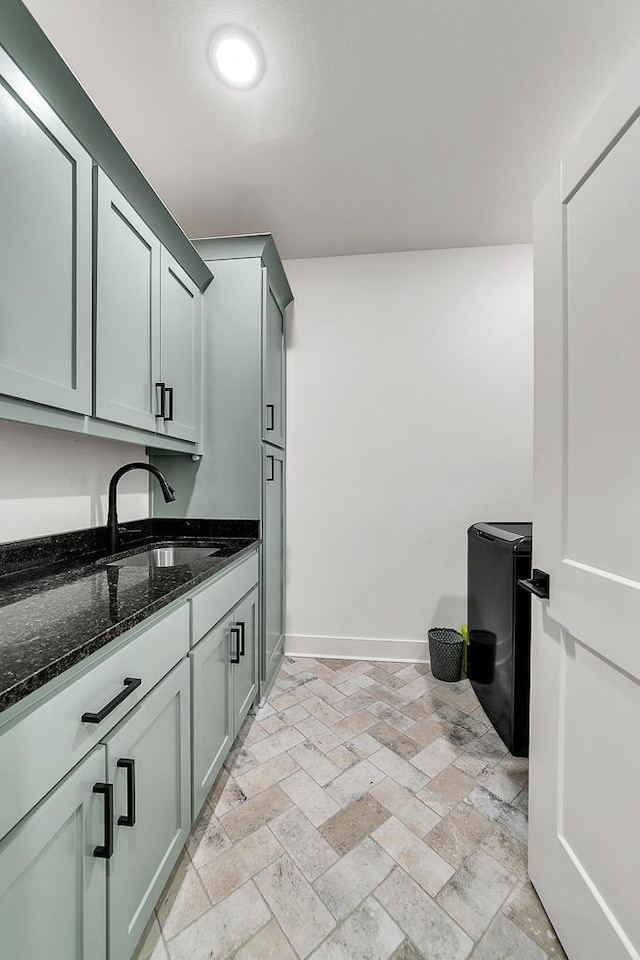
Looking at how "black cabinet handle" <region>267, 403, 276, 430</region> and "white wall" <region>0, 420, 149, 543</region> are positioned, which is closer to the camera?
"white wall" <region>0, 420, 149, 543</region>

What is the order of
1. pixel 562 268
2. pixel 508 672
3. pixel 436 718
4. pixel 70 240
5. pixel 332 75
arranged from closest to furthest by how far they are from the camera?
pixel 562 268 < pixel 70 240 < pixel 332 75 < pixel 508 672 < pixel 436 718

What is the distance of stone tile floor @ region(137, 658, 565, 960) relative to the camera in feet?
3.44

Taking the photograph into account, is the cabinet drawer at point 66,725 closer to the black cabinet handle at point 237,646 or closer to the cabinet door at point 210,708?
the cabinet door at point 210,708

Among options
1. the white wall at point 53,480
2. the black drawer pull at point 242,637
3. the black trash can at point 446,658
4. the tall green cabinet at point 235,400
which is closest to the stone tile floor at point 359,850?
the black trash can at point 446,658

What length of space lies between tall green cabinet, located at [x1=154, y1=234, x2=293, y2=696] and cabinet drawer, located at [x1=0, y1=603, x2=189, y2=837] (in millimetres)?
1128

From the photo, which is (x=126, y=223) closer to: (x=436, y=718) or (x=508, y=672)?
(x=508, y=672)

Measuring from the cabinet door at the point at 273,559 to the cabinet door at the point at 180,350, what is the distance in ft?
1.45

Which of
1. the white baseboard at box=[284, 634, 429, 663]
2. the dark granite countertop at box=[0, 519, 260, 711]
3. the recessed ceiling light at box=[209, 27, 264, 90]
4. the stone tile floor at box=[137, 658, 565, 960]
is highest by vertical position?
the recessed ceiling light at box=[209, 27, 264, 90]

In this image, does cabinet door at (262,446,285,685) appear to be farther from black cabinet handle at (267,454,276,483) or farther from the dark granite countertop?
the dark granite countertop

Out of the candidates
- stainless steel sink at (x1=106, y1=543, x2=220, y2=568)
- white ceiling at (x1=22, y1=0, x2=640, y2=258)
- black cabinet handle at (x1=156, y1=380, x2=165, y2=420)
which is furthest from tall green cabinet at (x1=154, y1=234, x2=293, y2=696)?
black cabinet handle at (x1=156, y1=380, x2=165, y2=420)

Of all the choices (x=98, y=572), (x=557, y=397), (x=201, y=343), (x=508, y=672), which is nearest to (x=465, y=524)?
(x=508, y=672)

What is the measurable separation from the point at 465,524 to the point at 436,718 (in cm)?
117

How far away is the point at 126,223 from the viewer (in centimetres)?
142

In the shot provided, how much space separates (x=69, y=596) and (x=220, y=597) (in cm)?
54
